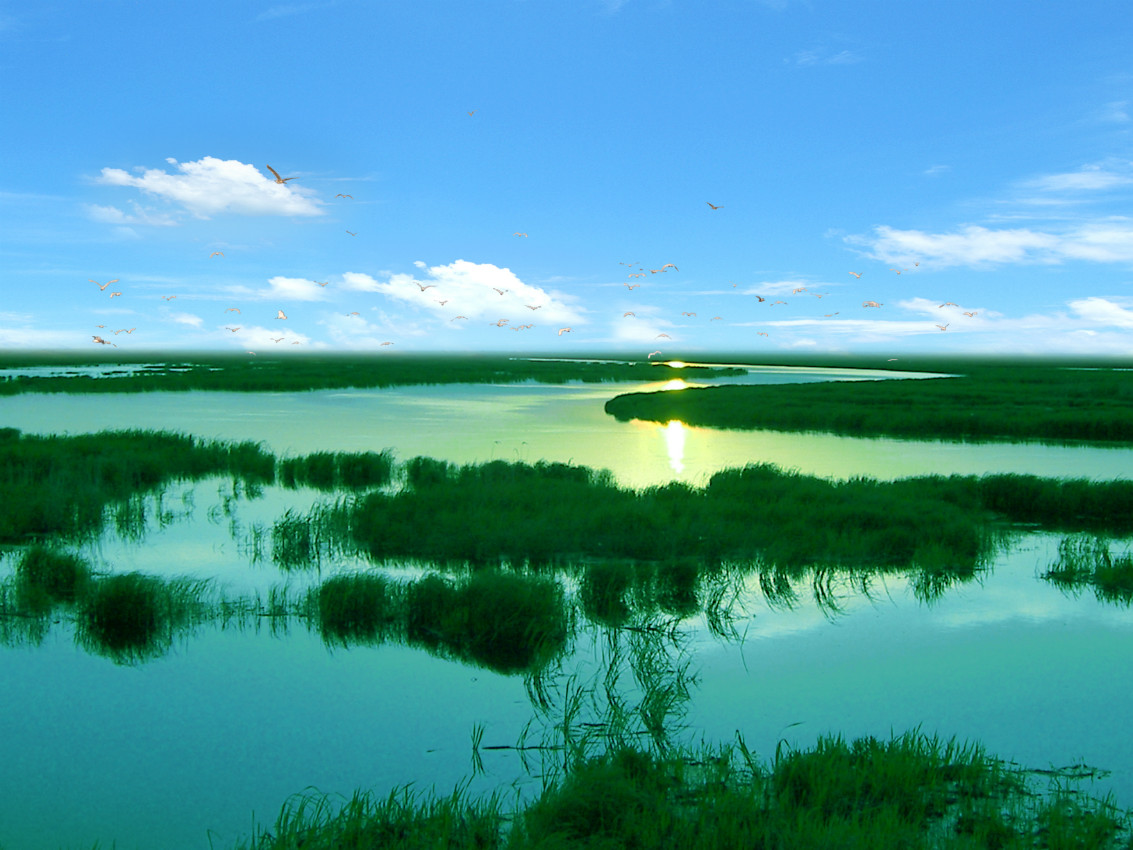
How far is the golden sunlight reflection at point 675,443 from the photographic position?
25453 millimetres

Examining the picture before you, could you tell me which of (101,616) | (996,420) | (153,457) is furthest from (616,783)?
(996,420)

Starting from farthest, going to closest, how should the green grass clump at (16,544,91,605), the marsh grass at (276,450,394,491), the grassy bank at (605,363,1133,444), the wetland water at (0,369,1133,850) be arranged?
1. the grassy bank at (605,363,1133,444)
2. the marsh grass at (276,450,394,491)
3. the green grass clump at (16,544,91,605)
4. the wetland water at (0,369,1133,850)

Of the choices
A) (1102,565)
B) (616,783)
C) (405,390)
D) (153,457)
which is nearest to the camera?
(616,783)

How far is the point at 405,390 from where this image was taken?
227 feet

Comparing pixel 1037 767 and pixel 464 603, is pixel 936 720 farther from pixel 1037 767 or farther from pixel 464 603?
pixel 464 603

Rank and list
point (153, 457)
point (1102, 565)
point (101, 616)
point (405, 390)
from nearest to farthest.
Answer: point (101, 616) → point (1102, 565) → point (153, 457) → point (405, 390)

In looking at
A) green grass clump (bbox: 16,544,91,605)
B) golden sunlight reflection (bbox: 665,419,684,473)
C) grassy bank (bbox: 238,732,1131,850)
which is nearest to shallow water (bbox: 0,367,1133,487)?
golden sunlight reflection (bbox: 665,419,684,473)

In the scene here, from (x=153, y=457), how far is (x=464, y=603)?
51.1 ft

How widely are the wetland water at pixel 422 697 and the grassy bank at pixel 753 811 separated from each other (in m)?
0.82

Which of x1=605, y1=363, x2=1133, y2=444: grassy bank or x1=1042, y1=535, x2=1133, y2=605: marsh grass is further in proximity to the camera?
x1=605, y1=363, x2=1133, y2=444: grassy bank

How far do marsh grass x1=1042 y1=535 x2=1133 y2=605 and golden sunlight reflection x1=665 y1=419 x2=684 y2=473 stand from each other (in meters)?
11.2

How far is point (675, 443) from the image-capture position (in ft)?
102

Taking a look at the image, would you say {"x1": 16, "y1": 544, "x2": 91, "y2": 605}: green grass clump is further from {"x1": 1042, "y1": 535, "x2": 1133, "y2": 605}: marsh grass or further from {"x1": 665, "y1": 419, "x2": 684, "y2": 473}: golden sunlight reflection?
{"x1": 665, "y1": 419, "x2": 684, "y2": 473}: golden sunlight reflection

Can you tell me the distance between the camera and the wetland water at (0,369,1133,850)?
23.1 feet
